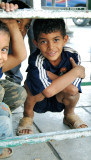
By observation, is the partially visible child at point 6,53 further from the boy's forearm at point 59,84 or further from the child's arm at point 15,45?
the boy's forearm at point 59,84

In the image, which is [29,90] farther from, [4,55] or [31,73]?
[4,55]

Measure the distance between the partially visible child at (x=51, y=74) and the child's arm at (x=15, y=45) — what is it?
20cm

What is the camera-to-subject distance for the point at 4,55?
1396 mm

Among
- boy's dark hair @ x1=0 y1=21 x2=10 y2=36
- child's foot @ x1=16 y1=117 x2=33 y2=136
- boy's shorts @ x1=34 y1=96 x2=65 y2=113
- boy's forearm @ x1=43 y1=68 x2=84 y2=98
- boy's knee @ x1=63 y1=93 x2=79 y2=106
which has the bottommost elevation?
child's foot @ x1=16 y1=117 x2=33 y2=136

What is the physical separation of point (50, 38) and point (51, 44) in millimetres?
37

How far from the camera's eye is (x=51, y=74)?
1.79m

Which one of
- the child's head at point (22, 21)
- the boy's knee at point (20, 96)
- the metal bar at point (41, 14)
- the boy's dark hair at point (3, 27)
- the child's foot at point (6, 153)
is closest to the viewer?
the metal bar at point (41, 14)

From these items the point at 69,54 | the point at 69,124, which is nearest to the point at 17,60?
the point at 69,54

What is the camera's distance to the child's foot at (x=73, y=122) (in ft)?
6.08

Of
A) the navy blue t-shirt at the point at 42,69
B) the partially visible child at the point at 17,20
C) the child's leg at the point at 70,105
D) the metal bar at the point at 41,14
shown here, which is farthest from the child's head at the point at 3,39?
the child's leg at the point at 70,105

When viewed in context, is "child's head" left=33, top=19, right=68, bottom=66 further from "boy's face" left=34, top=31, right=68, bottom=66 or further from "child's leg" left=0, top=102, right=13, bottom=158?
"child's leg" left=0, top=102, right=13, bottom=158

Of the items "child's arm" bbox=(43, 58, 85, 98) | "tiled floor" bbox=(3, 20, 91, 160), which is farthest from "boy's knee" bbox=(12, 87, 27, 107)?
"tiled floor" bbox=(3, 20, 91, 160)

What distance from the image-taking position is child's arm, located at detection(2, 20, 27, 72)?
135cm

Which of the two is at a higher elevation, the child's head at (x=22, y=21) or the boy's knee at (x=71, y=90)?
the child's head at (x=22, y=21)
